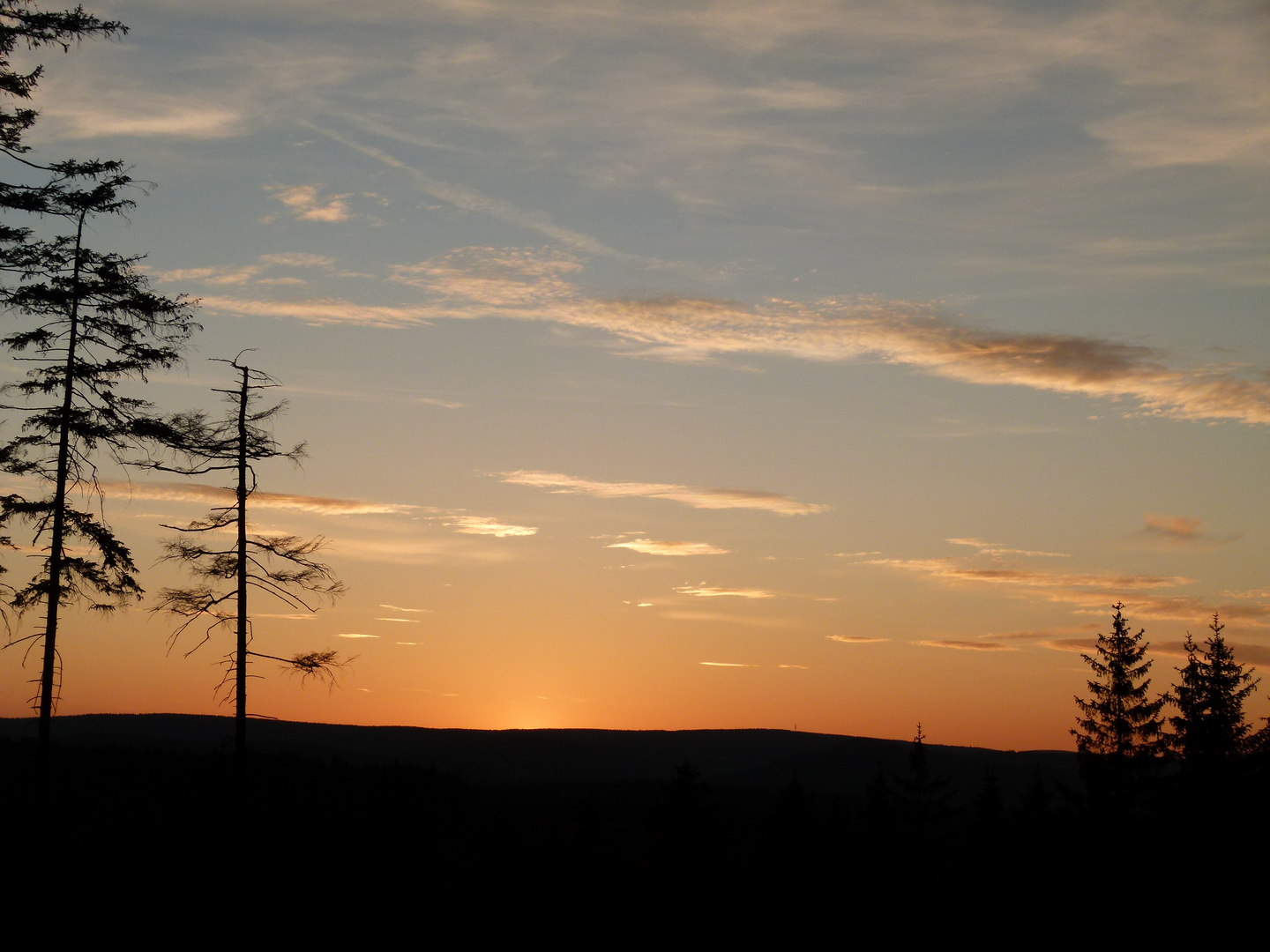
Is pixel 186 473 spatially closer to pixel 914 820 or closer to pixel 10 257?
pixel 10 257

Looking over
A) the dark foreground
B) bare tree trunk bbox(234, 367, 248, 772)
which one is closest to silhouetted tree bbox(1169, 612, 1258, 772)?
the dark foreground

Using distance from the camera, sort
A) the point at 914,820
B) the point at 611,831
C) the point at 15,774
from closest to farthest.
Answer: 1. the point at 914,820
2. the point at 15,774
3. the point at 611,831

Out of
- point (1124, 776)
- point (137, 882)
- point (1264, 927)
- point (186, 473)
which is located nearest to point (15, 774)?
point (137, 882)

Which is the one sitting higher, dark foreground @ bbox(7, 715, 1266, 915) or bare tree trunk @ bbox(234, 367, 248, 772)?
bare tree trunk @ bbox(234, 367, 248, 772)

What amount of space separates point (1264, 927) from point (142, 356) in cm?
2944

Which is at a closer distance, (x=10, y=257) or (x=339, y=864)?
(x=10, y=257)

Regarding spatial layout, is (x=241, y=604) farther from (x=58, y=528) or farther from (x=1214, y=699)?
(x=1214, y=699)

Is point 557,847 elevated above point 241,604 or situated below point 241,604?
below

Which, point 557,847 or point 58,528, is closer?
point 58,528

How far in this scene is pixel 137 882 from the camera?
92.0 feet

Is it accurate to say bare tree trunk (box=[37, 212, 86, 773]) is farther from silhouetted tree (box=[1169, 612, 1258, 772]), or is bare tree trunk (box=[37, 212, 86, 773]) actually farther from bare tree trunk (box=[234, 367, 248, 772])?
silhouetted tree (box=[1169, 612, 1258, 772])

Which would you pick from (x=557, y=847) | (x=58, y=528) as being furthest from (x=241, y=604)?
(x=557, y=847)

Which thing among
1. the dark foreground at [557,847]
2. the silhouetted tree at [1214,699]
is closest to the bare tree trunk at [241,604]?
the dark foreground at [557,847]

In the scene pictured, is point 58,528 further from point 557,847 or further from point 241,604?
point 557,847
